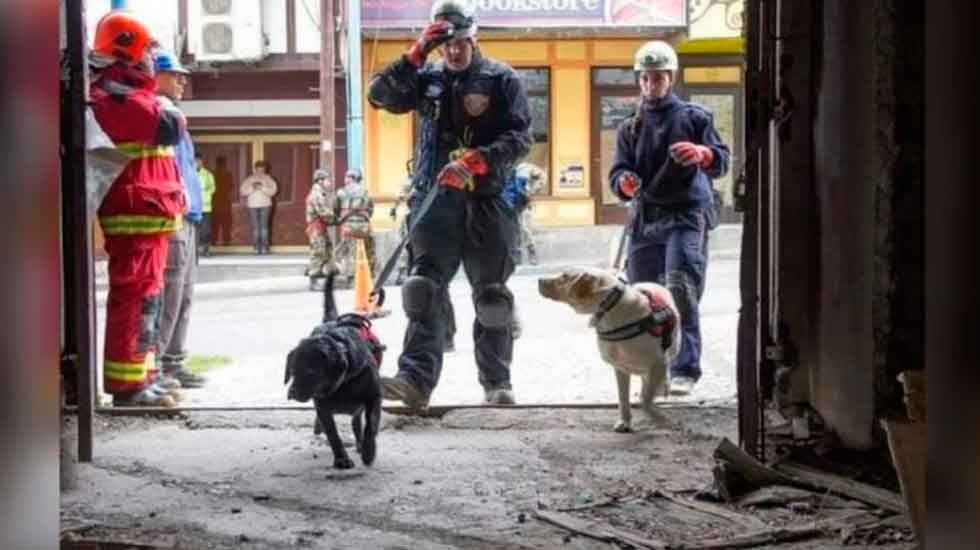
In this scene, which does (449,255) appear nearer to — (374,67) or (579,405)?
(579,405)

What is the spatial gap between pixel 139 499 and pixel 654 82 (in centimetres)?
364

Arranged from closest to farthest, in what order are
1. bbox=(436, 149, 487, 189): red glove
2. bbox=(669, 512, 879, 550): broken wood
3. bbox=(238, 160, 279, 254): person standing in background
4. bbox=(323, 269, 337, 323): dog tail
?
bbox=(669, 512, 879, 550): broken wood → bbox=(323, 269, 337, 323): dog tail → bbox=(436, 149, 487, 189): red glove → bbox=(238, 160, 279, 254): person standing in background

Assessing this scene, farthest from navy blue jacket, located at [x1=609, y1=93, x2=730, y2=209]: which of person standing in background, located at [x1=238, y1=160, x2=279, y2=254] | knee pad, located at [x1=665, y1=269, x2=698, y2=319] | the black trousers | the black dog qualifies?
person standing in background, located at [x1=238, y1=160, x2=279, y2=254]

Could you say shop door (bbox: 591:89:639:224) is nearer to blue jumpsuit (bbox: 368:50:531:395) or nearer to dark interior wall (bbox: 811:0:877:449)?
blue jumpsuit (bbox: 368:50:531:395)

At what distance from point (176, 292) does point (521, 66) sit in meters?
14.6

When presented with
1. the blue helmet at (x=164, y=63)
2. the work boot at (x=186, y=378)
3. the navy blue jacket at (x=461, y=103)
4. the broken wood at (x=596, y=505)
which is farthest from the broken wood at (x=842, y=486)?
the blue helmet at (x=164, y=63)

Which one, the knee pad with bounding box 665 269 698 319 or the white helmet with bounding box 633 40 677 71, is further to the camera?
the white helmet with bounding box 633 40 677 71

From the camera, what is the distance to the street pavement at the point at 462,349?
24.9 ft

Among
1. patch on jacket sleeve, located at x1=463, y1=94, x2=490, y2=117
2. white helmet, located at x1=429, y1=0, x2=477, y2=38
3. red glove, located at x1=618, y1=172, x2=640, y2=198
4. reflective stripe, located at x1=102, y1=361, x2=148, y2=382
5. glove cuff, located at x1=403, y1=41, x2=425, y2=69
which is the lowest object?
reflective stripe, located at x1=102, y1=361, x2=148, y2=382

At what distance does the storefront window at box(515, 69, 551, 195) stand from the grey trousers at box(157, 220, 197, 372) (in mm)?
14065

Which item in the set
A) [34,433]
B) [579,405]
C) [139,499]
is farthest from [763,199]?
[34,433]

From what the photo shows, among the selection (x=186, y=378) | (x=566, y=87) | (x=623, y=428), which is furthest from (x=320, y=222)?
(x=623, y=428)

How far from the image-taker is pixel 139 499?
4.91 metres

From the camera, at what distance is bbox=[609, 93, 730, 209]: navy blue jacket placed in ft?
23.6
